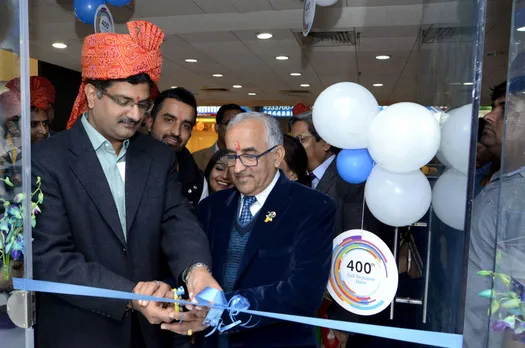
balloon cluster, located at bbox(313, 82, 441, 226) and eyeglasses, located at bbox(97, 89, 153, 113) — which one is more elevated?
eyeglasses, located at bbox(97, 89, 153, 113)

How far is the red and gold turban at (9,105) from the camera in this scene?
1.32 metres

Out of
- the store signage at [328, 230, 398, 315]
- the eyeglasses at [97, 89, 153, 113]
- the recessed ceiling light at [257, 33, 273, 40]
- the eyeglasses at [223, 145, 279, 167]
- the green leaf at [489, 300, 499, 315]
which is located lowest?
the store signage at [328, 230, 398, 315]

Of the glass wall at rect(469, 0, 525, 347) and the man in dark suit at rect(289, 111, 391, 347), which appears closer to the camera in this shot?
the glass wall at rect(469, 0, 525, 347)

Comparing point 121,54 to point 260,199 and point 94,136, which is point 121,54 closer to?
point 94,136

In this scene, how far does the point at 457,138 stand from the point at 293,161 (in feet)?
4.68

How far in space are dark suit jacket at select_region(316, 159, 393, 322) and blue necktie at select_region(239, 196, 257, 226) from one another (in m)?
0.85

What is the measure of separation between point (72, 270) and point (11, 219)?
23 centimetres

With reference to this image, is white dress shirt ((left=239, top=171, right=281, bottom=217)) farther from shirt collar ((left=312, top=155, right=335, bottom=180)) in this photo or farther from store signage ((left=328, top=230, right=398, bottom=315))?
shirt collar ((left=312, top=155, right=335, bottom=180))

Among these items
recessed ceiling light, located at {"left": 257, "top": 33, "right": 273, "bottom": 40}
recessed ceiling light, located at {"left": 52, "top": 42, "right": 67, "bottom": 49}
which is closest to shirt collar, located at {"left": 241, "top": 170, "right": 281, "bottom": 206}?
recessed ceiling light, located at {"left": 257, "top": 33, "right": 273, "bottom": 40}

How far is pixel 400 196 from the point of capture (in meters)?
1.74

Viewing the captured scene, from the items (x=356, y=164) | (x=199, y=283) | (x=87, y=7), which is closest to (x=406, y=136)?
(x=356, y=164)

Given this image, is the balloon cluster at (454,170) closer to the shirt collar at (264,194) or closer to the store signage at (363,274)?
the store signage at (363,274)

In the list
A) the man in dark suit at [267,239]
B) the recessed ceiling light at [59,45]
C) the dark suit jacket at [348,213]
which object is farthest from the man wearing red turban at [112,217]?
the recessed ceiling light at [59,45]

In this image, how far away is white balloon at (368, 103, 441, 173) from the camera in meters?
1.61
